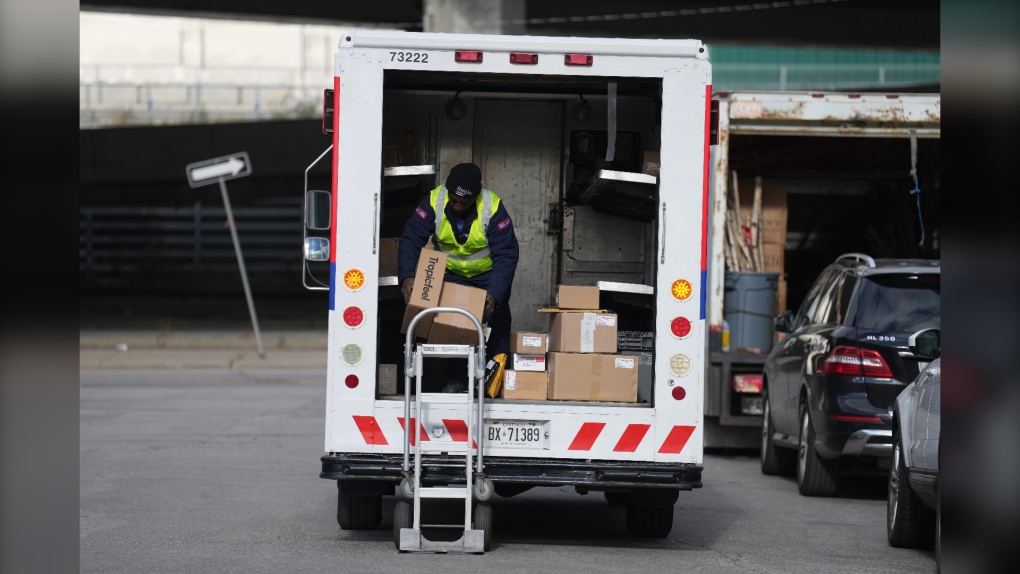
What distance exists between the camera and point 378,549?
7875 millimetres

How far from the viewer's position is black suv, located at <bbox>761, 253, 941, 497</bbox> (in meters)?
9.88

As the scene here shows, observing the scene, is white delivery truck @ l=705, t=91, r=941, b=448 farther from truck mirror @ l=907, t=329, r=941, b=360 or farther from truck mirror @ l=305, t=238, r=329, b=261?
truck mirror @ l=305, t=238, r=329, b=261

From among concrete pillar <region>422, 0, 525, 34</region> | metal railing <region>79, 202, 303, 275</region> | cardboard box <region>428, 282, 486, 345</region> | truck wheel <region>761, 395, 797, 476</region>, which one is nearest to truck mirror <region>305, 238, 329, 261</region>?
cardboard box <region>428, 282, 486, 345</region>

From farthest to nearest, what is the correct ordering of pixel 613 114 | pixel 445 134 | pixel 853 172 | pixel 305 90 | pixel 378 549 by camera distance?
pixel 305 90
pixel 853 172
pixel 445 134
pixel 613 114
pixel 378 549

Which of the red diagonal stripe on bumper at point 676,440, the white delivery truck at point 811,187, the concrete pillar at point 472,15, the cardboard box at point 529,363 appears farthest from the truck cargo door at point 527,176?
the concrete pillar at point 472,15

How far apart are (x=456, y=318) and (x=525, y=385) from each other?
0.55 metres

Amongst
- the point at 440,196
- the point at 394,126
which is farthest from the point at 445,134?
the point at 440,196

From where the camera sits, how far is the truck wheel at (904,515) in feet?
26.7

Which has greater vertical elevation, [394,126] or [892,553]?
[394,126]

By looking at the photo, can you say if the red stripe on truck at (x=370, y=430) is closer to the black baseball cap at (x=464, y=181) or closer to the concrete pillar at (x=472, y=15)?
the black baseball cap at (x=464, y=181)
